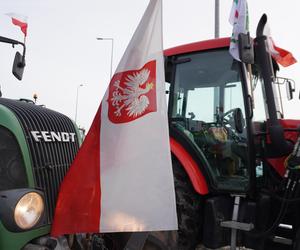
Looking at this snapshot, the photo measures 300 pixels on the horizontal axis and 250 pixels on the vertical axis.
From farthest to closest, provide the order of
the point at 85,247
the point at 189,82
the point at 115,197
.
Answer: the point at 189,82
the point at 85,247
the point at 115,197

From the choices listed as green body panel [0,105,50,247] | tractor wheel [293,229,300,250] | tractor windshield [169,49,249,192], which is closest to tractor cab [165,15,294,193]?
tractor windshield [169,49,249,192]

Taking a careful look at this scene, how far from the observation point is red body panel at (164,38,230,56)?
3.91 m

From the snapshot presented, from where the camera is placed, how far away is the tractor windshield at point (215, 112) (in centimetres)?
381

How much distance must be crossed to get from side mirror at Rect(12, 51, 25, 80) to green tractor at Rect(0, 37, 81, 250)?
2.16ft

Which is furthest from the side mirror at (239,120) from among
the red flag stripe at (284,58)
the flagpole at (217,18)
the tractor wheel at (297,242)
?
the flagpole at (217,18)

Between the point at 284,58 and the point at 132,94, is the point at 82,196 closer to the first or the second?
the point at 132,94

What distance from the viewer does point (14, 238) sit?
2.28 metres

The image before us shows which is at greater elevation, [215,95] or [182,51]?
[182,51]

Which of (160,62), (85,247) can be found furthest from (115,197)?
(160,62)

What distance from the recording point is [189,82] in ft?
13.5

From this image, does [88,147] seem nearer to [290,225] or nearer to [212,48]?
[212,48]

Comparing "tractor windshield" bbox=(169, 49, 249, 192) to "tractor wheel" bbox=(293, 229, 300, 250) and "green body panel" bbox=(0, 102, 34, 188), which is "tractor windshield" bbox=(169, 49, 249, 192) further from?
"green body panel" bbox=(0, 102, 34, 188)

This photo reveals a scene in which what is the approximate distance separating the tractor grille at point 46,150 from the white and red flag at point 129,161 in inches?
7.9

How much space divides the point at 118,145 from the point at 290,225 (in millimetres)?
2155
